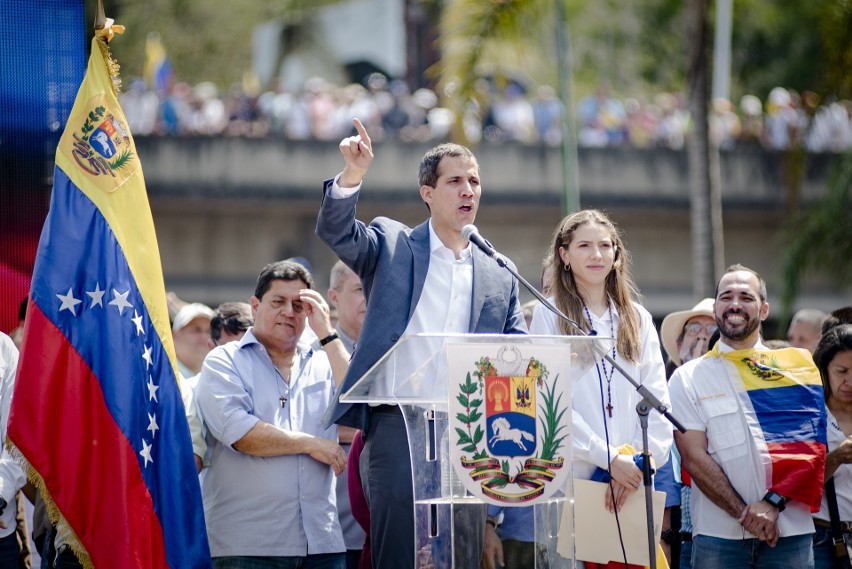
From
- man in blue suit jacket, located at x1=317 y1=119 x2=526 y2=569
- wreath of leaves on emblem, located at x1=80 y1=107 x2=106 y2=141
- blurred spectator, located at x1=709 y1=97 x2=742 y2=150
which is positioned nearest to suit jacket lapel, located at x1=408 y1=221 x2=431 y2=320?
man in blue suit jacket, located at x1=317 y1=119 x2=526 y2=569

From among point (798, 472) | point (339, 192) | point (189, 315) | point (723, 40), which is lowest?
point (798, 472)

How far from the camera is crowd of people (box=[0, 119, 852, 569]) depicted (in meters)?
6.15

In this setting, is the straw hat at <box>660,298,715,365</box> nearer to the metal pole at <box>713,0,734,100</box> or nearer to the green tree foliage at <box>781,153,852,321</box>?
the green tree foliage at <box>781,153,852,321</box>

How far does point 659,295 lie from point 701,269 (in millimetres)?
7347

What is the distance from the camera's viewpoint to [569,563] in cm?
573

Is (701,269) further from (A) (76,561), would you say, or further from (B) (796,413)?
(A) (76,561)

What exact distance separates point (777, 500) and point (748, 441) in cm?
→ 35

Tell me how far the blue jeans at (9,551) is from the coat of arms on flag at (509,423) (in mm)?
2847

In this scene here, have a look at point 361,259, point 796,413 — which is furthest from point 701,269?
point 361,259

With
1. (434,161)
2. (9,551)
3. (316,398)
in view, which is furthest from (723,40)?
(9,551)

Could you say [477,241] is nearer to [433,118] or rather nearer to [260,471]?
[260,471]

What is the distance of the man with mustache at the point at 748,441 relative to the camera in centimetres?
683

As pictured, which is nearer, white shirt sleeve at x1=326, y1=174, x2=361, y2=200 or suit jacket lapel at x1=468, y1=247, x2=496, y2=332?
white shirt sleeve at x1=326, y1=174, x2=361, y2=200

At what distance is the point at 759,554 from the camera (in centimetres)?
684
